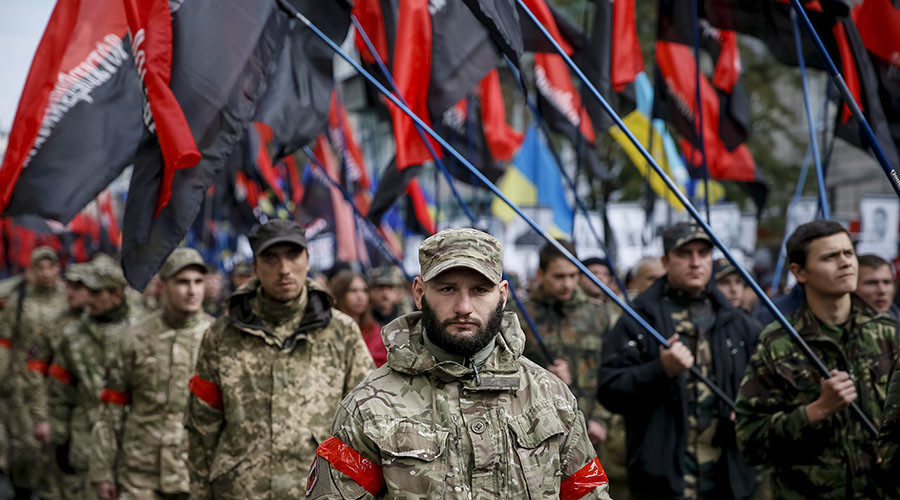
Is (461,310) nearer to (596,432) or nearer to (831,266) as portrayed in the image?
Answer: (831,266)

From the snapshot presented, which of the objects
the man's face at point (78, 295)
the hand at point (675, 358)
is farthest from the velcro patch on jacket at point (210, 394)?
the man's face at point (78, 295)

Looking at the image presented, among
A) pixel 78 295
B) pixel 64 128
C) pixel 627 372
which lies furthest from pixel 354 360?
pixel 78 295

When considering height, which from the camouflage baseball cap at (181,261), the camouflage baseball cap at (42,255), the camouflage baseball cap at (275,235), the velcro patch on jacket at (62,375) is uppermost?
the camouflage baseball cap at (42,255)

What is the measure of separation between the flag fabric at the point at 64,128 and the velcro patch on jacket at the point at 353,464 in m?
3.29

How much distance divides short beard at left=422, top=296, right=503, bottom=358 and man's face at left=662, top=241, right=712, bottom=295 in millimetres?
3007

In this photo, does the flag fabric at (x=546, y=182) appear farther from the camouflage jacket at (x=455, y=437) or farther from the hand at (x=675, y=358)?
the camouflage jacket at (x=455, y=437)

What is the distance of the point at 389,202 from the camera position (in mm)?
8305

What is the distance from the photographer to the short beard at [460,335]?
3.40 meters

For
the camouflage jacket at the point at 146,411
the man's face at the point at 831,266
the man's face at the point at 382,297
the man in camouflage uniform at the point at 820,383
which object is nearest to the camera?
the man in camouflage uniform at the point at 820,383

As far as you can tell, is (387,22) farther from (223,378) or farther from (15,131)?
(223,378)

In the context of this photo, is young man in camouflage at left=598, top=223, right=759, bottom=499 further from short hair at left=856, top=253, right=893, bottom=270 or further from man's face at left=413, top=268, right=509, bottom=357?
man's face at left=413, top=268, right=509, bottom=357

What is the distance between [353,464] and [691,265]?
11.3 feet

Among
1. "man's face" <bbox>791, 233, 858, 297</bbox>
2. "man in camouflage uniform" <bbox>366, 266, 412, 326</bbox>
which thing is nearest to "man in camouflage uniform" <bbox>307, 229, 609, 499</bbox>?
"man's face" <bbox>791, 233, 858, 297</bbox>

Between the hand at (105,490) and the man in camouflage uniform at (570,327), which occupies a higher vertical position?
the man in camouflage uniform at (570,327)
